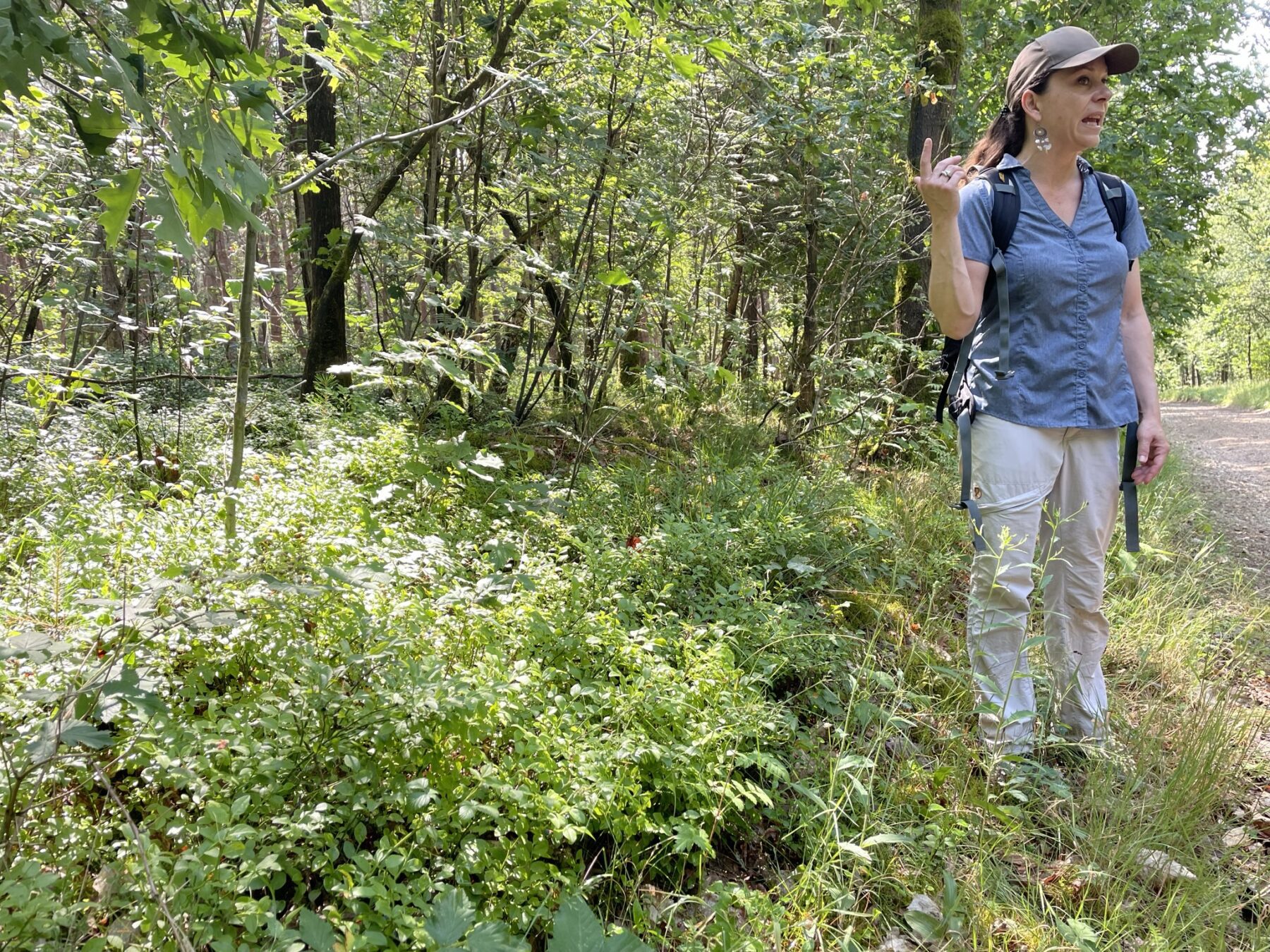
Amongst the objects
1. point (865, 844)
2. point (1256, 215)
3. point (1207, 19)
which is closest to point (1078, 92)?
point (865, 844)

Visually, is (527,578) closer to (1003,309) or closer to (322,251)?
(1003,309)

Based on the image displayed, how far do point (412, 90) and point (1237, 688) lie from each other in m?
6.50

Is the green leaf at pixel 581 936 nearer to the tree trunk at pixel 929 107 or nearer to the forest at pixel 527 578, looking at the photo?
the forest at pixel 527 578

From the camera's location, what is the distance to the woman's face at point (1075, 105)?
2.38m

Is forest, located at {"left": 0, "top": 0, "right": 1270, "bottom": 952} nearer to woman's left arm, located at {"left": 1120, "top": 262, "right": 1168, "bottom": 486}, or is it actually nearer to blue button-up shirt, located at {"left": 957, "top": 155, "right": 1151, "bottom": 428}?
woman's left arm, located at {"left": 1120, "top": 262, "right": 1168, "bottom": 486}

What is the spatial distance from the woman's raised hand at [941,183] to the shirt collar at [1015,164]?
469 mm

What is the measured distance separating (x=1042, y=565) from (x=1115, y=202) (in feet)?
4.53

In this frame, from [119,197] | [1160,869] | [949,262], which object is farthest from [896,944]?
[119,197]

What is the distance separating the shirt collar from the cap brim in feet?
0.94

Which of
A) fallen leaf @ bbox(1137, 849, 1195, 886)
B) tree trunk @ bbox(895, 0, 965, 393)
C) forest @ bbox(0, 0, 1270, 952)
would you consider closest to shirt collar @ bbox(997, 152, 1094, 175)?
forest @ bbox(0, 0, 1270, 952)

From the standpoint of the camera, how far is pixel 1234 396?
2400 cm

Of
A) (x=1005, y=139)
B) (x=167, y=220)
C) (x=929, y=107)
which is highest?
(x=929, y=107)

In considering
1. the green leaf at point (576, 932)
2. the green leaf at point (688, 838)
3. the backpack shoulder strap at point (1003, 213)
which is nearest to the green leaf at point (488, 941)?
the green leaf at point (576, 932)

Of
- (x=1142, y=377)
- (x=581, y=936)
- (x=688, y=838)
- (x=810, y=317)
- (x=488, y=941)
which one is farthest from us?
(x=810, y=317)
